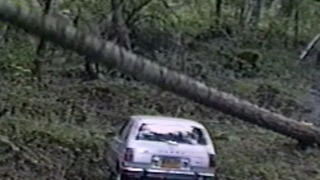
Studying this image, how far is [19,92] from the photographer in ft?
74.3

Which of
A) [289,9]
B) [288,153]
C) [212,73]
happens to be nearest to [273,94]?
[212,73]

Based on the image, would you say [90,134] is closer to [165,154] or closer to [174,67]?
[174,67]

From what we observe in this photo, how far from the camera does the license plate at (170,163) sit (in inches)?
539

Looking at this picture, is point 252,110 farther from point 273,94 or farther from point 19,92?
point 273,94

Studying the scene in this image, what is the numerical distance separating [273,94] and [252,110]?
2517 cm

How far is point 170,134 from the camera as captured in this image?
45.7 feet

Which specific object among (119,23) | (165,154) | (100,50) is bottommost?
(165,154)

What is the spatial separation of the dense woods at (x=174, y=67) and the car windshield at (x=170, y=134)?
1.41 m

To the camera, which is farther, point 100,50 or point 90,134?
point 90,134

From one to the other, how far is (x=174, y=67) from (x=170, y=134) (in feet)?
4.41

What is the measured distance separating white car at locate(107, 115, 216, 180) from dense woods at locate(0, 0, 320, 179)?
1.50 metres

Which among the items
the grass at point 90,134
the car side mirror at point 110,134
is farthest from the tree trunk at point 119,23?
the car side mirror at point 110,134

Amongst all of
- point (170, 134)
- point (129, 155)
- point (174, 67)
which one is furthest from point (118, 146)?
point (174, 67)

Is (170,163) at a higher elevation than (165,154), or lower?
lower
